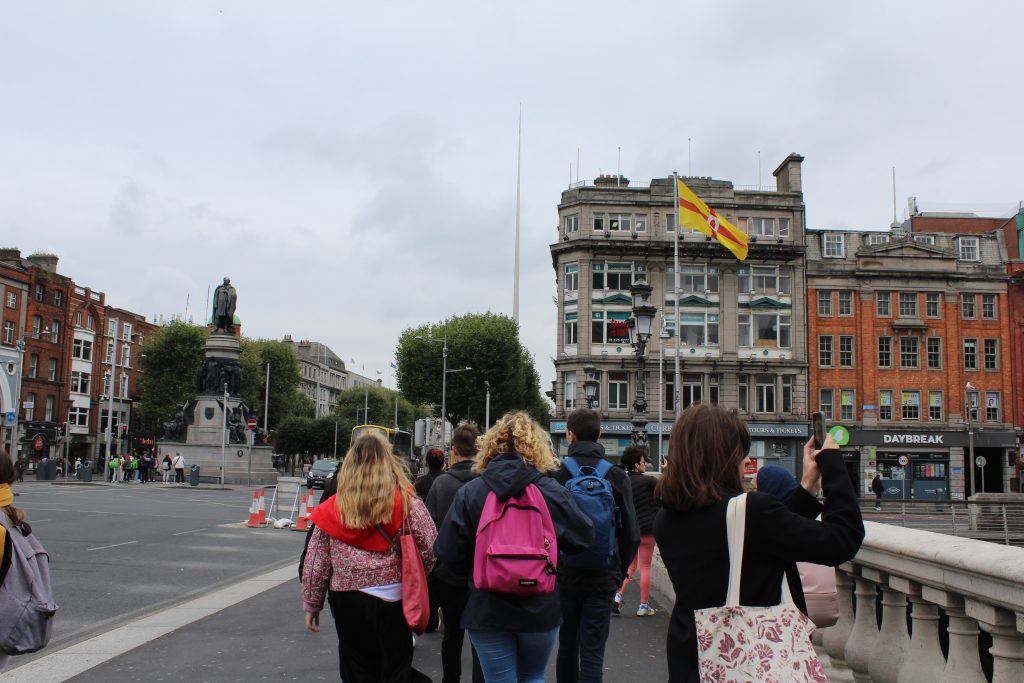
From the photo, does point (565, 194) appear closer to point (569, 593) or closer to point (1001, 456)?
point (1001, 456)

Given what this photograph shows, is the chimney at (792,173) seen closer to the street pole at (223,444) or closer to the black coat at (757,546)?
the street pole at (223,444)

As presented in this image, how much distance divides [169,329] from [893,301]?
181 ft

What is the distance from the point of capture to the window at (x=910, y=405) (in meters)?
49.5

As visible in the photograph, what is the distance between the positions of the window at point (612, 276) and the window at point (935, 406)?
1734 centimetres

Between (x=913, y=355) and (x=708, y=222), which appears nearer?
(x=708, y=222)

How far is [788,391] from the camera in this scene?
49.6m

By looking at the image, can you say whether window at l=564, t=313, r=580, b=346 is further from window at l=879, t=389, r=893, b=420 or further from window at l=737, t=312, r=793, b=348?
window at l=879, t=389, r=893, b=420

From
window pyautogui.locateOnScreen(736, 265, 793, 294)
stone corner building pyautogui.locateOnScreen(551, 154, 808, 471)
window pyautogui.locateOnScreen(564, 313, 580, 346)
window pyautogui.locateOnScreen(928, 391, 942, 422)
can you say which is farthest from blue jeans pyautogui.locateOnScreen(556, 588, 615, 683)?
window pyautogui.locateOnScreen(928, 391, 942, 422)

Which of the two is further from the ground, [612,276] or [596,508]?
[612,276]

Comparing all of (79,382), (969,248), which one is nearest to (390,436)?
(969,248)

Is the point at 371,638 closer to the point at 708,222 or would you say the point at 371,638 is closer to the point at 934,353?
the point at 708,222

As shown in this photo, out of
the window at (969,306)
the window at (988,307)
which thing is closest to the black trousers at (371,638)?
the window at (969,306)

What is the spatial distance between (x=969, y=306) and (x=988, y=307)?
113cm

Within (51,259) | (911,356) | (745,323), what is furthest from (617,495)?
(51,259)
